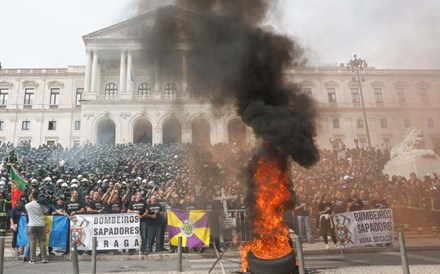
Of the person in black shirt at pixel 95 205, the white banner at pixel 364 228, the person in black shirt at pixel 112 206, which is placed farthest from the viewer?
the white banner at pixel 364 228

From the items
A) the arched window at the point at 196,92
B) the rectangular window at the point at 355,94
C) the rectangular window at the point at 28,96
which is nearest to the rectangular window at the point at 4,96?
the rectangular window at the point at 28,96

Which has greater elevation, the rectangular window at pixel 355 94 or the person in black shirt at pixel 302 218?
the rectangular window at pixel 355 94

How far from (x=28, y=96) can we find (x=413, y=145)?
5917 cm

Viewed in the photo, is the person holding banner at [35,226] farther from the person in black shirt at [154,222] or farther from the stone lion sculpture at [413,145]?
the stone lion sculpture at [413,145]

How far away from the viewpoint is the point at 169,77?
10805 mm

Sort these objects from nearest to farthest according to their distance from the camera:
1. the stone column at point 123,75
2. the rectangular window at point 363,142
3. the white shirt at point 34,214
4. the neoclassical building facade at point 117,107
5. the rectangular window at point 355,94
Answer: the white shirt at point 34,214, the neoclassical building facade at point 117,107, the rectangular window at point 363,142, the rectangular window at point 355,94, the stone column at point 123,75

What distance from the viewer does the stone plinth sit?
19.3 m

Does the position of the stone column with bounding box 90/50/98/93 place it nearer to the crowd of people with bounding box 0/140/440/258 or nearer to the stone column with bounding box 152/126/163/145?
the stone column with bounding box 152/126/163/145

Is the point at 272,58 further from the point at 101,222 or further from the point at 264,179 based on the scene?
the point at 101,222

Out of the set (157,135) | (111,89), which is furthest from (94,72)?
(157,135)

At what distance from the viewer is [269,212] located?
728 cm

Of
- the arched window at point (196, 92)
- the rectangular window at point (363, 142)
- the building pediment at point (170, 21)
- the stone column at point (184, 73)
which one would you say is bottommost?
the arched window at point (196, 92)

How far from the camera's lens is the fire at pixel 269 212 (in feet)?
22.9

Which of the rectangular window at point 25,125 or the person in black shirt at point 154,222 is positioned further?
the rectangular window at point 25,125
